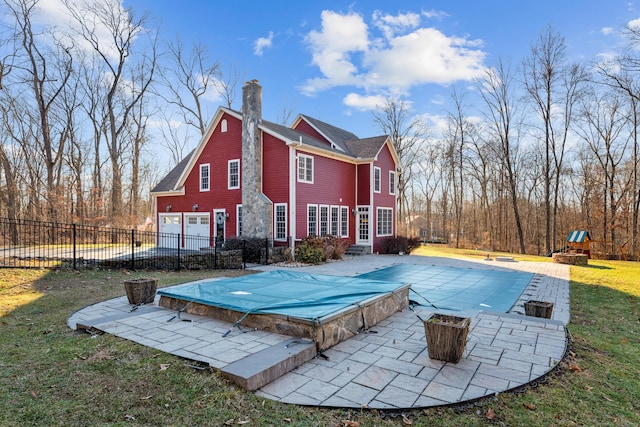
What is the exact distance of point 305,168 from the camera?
49.9ft

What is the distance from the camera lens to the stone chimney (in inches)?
575

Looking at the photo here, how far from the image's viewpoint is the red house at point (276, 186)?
48.1 feet

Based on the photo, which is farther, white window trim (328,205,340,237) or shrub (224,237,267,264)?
white window trim (328,205,340,237)

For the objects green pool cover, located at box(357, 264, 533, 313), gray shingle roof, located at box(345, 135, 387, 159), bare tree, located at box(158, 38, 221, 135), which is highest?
bare tree, located at box(158, 38, 221, 135)

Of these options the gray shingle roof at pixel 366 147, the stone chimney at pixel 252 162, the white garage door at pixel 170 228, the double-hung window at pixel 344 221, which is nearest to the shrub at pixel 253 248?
the stone chimney at pixel 252 162

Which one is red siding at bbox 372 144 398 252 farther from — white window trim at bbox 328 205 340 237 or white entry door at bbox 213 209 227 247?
white entry door at bbox 213 209 227 247

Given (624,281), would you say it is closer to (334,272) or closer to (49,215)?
(334,272)

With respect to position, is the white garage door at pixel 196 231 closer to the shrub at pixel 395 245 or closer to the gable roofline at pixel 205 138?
the gable roofline at pixel 205 138

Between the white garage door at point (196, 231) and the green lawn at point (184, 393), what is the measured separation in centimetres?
1187

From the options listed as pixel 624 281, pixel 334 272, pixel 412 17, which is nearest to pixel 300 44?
pixel 412 17

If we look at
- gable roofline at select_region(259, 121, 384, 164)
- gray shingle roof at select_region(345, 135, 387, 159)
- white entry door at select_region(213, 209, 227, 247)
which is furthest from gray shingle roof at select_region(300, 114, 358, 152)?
white entry door at select_region(213, 209, 227, 247)

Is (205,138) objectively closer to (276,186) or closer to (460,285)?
(276,186)

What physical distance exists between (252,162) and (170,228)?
6.91 m

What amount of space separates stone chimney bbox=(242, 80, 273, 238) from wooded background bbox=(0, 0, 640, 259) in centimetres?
1174
